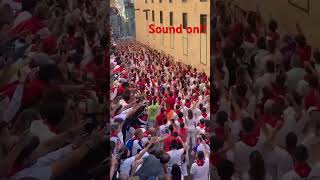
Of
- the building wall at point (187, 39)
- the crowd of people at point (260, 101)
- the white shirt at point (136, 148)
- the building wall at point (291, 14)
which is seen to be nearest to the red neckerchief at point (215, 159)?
the crowd of people at point (260, 101)

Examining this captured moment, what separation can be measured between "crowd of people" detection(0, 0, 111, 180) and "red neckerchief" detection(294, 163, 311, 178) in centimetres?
107

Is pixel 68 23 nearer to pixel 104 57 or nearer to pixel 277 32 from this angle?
pixel 104 57

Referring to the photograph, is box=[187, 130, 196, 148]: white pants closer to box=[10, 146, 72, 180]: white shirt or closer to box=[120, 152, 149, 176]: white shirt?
box=[120, 152, 149, 176]: white shirt

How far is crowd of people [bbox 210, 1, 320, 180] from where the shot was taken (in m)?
3.02

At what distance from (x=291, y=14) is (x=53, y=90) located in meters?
1.33

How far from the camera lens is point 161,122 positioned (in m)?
5.35

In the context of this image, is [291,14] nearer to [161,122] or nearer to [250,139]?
[250,139]

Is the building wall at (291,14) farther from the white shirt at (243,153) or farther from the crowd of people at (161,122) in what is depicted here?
the crowd of people at (161,122)

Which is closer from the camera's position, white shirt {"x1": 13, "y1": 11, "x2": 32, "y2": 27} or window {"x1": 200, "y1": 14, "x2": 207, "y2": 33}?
white shirt {"x1": 13, "y1": 11, "x2": 32, "y2": 27}

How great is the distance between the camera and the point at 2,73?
313cm

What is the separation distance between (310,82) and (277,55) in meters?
0.22

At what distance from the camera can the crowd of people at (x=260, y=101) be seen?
3.02m

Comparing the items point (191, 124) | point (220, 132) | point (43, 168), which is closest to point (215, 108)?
point (220, 132)

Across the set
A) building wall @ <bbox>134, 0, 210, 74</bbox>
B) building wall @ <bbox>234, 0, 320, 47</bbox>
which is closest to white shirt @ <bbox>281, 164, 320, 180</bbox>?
building wall @ <bbox>234, 0, 320, 47</bbox>
